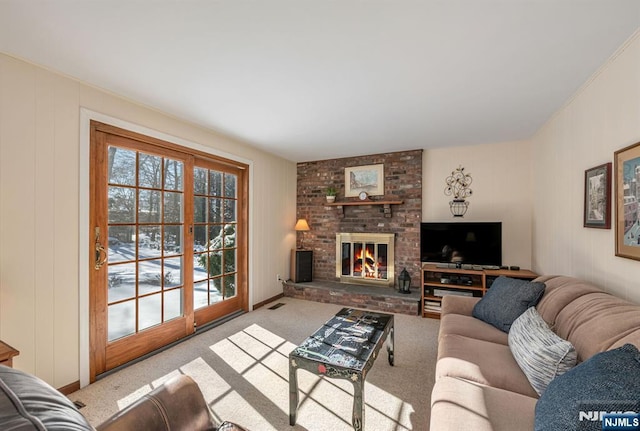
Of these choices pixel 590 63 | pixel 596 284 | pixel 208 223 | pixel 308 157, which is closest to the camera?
pixel 590 63

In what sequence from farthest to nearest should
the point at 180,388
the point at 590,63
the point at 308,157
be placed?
the point at 308,157 → the point at 590,63 → the point at 180,388

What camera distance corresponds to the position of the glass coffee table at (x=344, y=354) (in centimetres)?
156

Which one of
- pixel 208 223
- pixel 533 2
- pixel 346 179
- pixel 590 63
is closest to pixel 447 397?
pixel 533 2

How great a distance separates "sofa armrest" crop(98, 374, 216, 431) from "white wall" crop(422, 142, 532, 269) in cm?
394

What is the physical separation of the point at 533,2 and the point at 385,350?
2846 millimetres

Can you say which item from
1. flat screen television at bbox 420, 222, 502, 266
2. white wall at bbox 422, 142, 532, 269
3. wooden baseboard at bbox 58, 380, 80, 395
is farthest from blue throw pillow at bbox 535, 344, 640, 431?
white wall at bbox 422, 142, 532, 269

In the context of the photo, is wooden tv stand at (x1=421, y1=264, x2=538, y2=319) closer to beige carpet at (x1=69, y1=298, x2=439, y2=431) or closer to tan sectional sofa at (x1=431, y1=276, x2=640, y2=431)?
beige carpet at (x1=69, y1=298, x2=439, y2=431)

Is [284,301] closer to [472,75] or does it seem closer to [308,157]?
[308,157]

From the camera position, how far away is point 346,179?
15.8 feet

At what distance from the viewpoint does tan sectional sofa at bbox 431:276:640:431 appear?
1.19 meters

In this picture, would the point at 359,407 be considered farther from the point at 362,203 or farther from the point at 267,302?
the point at 362,203

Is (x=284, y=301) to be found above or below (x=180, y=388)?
below

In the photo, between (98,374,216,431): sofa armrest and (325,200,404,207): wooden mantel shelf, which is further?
(325,200,404,207): wooden mantel shelf

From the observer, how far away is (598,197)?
2061 millimetres
